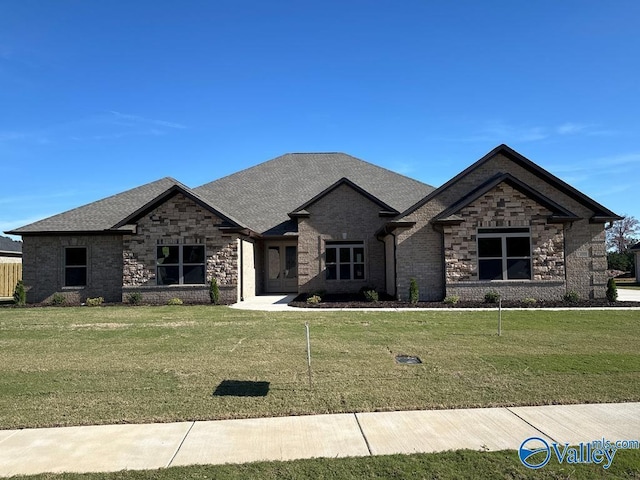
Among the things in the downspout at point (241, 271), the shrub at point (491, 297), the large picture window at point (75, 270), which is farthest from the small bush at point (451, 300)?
the large picture window at point (75, 270)

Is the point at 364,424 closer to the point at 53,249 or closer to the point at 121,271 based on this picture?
the point at 121,271

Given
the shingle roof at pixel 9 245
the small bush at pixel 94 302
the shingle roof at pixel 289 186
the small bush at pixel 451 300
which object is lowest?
the small bush at pixel 94 302

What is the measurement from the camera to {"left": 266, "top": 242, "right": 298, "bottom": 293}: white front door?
24.9m

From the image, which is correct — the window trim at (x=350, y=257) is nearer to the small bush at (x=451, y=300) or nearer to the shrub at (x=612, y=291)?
the small bush at (x=451, y=300)

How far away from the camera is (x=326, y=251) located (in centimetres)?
2200

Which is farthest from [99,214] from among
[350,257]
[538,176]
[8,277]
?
[538,176]

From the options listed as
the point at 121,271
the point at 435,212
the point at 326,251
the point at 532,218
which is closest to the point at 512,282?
the point at 532,218

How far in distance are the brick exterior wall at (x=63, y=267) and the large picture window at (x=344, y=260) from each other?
9.52 metres

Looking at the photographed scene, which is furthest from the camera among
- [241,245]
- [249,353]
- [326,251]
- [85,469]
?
[326,251]

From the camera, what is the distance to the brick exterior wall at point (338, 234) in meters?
21.8

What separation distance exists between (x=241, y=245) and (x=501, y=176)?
1112 centimetres

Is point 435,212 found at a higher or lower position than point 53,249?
higher

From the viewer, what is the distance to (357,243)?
22.0 metres

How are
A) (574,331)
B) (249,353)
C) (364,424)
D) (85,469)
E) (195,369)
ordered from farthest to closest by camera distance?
(574,331) < (249,353) < (195,369) < (364,424) < (85,469)
